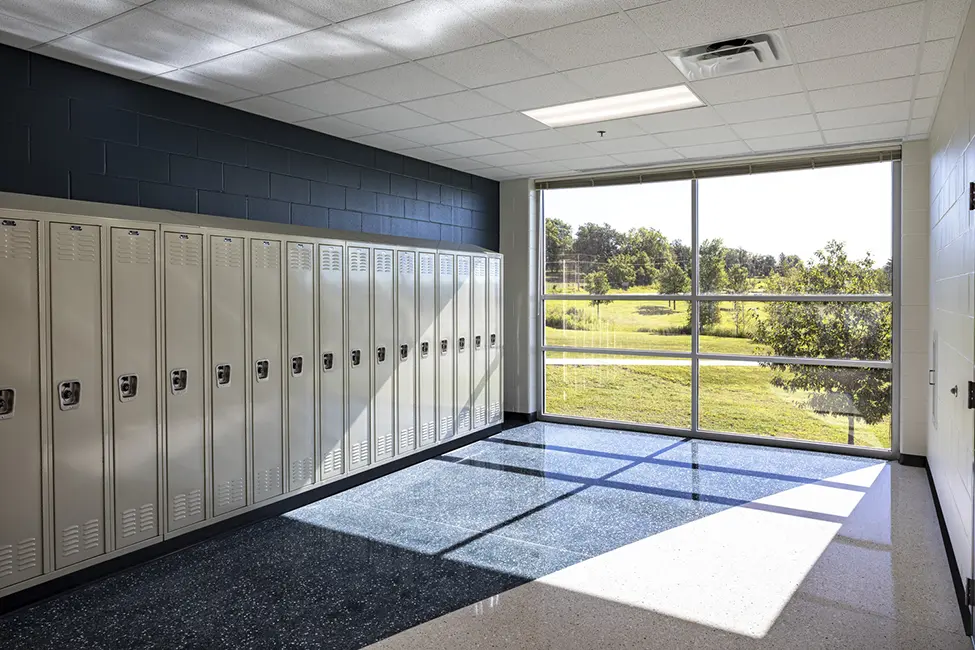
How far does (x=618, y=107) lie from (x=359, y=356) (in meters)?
2.49

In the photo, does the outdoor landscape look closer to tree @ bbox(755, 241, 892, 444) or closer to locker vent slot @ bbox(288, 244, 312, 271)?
tree @ bbox(755, 241, 892, 444)

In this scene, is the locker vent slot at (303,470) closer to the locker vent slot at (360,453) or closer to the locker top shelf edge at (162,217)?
the locker vent slot at (360,453)

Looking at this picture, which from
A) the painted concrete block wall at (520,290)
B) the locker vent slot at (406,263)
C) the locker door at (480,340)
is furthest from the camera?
the painted concrete block wall at (520,290)

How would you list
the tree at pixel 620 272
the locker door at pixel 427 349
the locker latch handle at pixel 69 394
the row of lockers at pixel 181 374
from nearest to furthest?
the row of lockers at pixel 181 374
the locker latch handle at pixel 69 394
the locker door at pixel 427 349
the tree at pixel 620 272

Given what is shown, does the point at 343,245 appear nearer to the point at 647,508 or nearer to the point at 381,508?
the point at 381,508

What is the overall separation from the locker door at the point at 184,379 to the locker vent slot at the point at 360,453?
3.99ft

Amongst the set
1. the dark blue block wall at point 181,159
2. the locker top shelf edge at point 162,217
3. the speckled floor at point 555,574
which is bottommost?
the speckled floor at point 555,574

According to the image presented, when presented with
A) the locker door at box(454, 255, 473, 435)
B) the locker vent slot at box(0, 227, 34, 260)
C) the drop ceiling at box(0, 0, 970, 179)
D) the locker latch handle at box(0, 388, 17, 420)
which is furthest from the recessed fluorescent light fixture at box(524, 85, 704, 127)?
the locker latch handle at box(0, 388, 17, 420)

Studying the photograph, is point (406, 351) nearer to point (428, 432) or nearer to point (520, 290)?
point (428, 432)

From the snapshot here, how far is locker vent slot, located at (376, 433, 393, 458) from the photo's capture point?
504 centimetres

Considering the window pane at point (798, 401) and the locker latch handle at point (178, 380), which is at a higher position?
the locker latch handle at point (178, 380)

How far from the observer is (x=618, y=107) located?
Answer: 443cm

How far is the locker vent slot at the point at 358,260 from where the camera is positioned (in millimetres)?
4738

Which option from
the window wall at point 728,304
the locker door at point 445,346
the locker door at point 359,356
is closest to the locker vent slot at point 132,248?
the locker door at point 359,356
